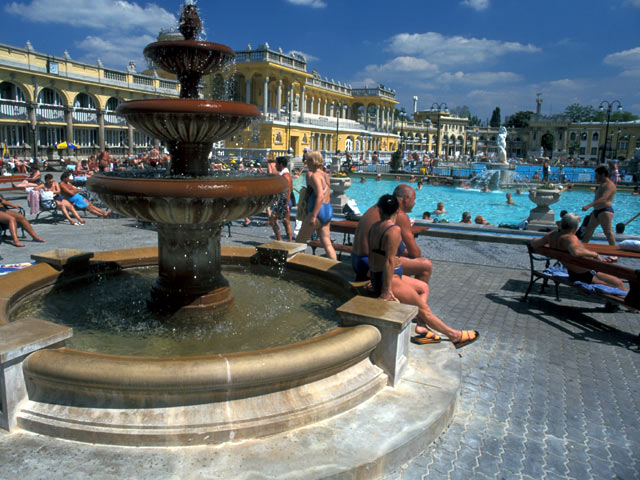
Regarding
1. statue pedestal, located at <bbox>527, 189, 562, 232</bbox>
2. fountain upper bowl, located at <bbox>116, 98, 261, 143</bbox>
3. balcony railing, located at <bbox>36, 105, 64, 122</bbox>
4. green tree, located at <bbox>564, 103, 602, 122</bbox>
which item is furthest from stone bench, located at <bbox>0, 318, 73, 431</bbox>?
green tree, located at <bbox>564, 103, 602, 122</bbox>

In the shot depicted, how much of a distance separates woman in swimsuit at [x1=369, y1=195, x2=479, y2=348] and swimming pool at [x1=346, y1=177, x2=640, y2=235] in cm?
1473

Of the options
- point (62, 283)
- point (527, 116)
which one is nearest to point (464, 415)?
point (62, 283)

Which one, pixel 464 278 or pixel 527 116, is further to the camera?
pixel 527 116

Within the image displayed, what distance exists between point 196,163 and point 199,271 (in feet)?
3.67

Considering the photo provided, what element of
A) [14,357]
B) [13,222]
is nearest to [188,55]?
[14,357]

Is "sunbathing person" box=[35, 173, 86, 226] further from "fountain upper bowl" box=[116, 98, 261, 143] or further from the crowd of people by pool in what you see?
"fountain upper bowl" box=[116, 98, 261, 143]

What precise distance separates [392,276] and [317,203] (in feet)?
11.5

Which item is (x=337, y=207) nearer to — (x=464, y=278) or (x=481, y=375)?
(x=464, y=278)

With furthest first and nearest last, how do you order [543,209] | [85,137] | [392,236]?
1. [85,137]
2. [543,209]
3. [392,236]

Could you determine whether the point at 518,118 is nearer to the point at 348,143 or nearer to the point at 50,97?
the point at 348,143

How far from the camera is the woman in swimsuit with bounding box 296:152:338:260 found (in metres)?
7.81

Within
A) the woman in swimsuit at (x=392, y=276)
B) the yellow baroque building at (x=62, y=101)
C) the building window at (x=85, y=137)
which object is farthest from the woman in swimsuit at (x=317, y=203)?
the building window at (x=85, y=137)

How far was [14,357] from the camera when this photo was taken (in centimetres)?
314

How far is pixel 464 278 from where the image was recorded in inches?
344
